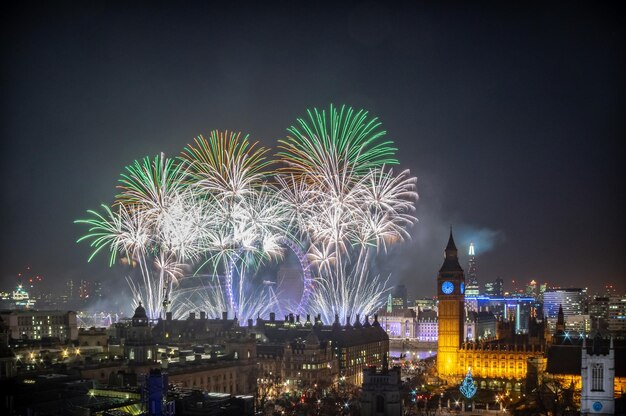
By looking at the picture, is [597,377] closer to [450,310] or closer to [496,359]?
[496,359]


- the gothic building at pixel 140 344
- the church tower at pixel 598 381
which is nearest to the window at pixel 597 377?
the church tower at pixel 598 381

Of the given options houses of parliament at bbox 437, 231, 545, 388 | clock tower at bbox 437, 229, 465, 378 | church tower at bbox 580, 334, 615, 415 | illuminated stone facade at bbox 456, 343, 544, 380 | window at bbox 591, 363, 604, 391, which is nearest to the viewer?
church tower at bbox 580, 334, 615, 415

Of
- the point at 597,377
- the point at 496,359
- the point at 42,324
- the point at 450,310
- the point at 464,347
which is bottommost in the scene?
the point at 496,359

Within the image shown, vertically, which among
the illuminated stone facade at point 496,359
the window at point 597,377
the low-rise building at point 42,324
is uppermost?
the window at point 597,377

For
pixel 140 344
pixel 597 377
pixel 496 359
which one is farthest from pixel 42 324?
pixel 597 377

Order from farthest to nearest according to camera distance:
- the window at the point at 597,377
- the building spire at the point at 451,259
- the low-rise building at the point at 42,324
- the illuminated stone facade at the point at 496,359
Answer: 1. the building spire at the point at 451,259
2. the low-rise building at the point at 42,324
3. the illuminated stone facade at the point at 496,359
4. the window at the point at 597,377

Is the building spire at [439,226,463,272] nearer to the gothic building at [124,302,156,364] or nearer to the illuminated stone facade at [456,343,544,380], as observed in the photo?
the illuminated stone facade at [456,343,544,380]

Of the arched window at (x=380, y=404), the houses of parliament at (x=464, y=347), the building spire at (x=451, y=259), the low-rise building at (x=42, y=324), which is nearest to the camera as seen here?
the arched window at (x=380, y=404)

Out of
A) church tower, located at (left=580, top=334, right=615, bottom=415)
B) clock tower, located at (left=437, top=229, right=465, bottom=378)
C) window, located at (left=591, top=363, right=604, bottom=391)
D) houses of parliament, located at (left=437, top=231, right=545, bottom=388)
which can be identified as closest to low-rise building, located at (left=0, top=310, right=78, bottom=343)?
clock tower, located at (left=437, top=229, right=465, bottom=378)

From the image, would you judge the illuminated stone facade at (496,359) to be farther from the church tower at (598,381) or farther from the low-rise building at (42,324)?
the low-rise building at (42,324)
